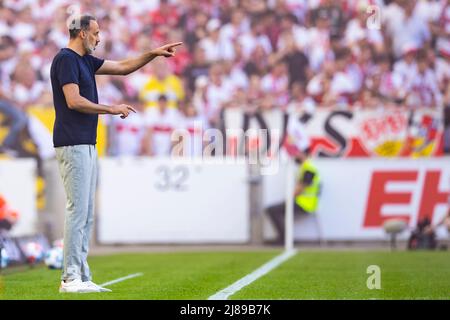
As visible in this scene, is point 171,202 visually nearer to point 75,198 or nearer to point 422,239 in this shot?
point 422,239

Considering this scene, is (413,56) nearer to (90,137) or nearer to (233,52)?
(233,52)

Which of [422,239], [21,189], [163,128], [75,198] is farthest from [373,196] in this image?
[75,198]

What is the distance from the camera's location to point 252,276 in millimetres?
10992

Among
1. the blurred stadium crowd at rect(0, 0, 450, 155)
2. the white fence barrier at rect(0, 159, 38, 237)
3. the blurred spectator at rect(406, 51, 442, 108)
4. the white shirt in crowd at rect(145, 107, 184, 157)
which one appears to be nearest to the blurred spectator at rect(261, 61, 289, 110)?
the blurred stadium crowd at rect(0, 0, 450, 155)

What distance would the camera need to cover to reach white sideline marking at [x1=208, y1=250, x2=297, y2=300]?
8.38m

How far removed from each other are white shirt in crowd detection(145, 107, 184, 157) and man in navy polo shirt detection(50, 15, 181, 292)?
1223 cm

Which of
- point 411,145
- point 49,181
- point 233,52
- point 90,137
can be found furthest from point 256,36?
point 90,137

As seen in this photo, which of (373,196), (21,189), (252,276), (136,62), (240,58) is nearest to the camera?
(136,62)

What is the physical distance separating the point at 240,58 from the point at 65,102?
47.4 ft

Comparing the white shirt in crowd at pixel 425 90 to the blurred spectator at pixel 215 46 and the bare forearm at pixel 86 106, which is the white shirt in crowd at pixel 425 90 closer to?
the blurred spectator at pixel 215 46

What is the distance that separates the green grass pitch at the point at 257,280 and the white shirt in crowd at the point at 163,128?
4.82 meters

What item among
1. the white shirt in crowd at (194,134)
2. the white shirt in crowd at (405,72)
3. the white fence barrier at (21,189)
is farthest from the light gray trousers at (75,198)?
the white shirt in crowd at (405,72)

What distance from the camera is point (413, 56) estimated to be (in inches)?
867
